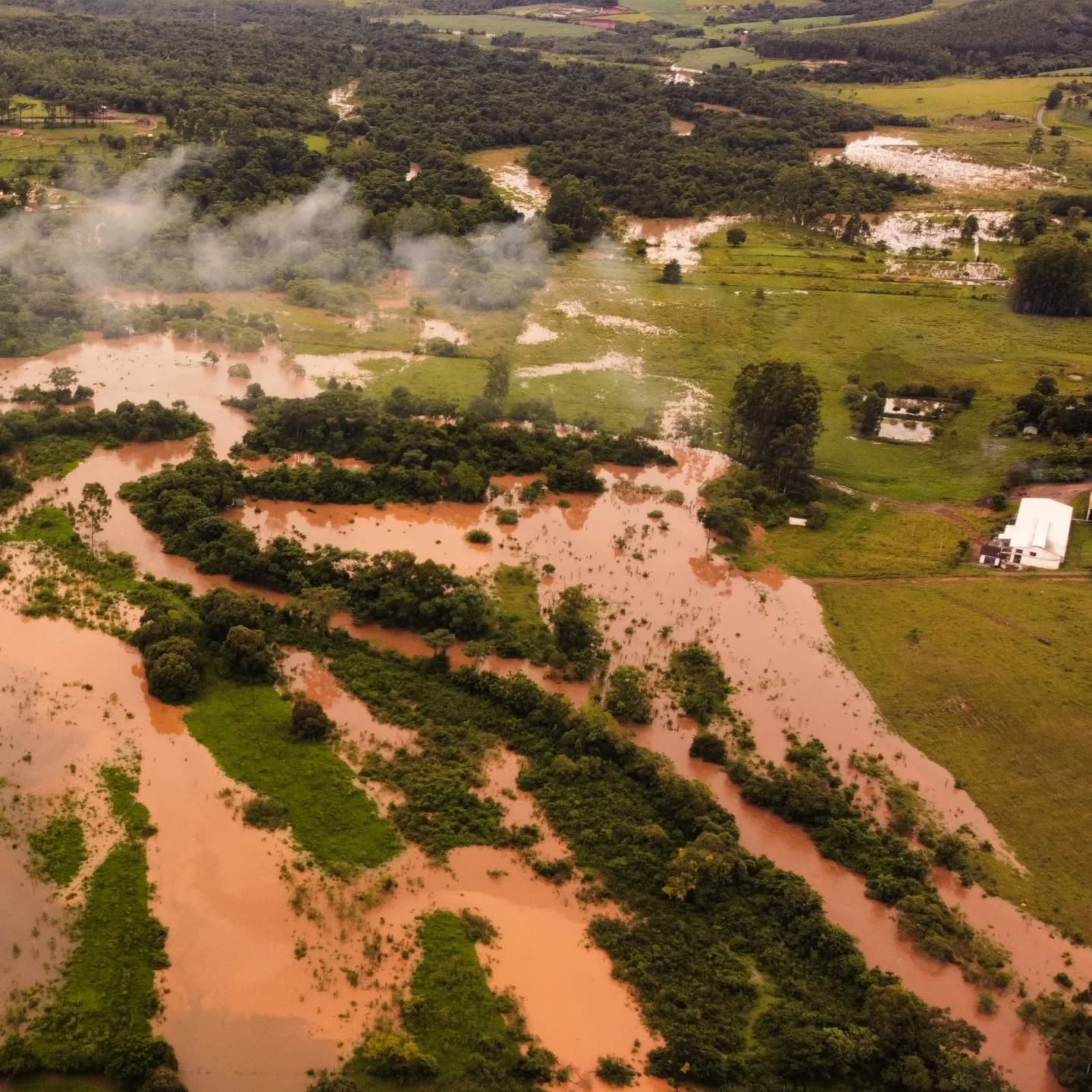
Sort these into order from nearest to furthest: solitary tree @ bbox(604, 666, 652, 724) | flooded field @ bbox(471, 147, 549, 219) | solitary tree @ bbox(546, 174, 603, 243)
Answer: solitary tree @ bbox(604, 666, 652, 724)
solitary tree @ bbox(546, 174, 603, 243)
flooded field @ bbox(471, 147, 549, 219)

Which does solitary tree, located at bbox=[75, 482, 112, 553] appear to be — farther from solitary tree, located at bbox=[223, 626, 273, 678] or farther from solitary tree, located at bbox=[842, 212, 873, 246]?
solitary tree, located at bbox=[842, 212, 873, 246]

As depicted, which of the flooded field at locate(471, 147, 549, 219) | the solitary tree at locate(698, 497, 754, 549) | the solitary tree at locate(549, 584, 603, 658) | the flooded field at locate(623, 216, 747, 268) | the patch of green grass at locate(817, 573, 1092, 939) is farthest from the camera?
the flooded field at locate(471, 147, 549, 219)

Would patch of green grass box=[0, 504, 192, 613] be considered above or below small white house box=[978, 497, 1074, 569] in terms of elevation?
below

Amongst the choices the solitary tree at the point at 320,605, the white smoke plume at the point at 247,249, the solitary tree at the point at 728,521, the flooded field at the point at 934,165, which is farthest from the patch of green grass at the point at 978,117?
the solitary tree at the point at 320,605

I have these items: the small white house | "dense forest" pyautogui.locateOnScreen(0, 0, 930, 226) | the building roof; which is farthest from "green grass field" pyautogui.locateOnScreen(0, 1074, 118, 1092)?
"dense forest" pyautogui.locateOnScreen(0, 0, 930, 226)

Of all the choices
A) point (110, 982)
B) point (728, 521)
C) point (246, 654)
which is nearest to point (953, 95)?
point (728, 521)

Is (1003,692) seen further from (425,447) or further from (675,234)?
(675,234)
